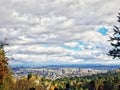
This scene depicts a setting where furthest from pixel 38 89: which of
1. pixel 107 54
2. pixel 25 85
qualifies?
pixel 107 54

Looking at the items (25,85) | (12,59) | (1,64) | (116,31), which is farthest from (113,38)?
(25,85)

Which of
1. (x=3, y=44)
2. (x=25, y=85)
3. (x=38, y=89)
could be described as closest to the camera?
(x=3, y=44)

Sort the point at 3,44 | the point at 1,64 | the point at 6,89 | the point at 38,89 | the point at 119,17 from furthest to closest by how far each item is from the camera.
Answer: the point at 38,89, the point at 6,89, the point at 1,64, the point at 3,44, the point at 119,17

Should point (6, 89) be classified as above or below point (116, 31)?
below

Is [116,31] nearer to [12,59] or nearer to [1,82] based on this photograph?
[12,59]

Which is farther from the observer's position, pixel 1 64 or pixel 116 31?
pixel 1 64

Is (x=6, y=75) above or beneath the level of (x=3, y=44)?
beneath

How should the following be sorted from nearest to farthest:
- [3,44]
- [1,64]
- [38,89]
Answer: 1. [3,44]
2. [1,64]
3. [38,89]

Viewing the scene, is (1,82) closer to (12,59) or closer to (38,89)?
(12,59)

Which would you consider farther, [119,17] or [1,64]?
[1,64]
